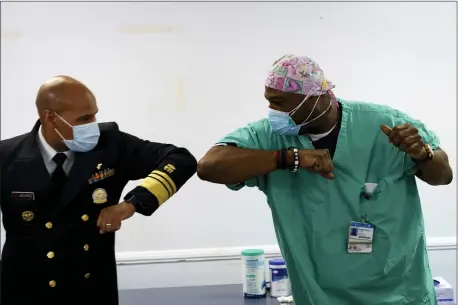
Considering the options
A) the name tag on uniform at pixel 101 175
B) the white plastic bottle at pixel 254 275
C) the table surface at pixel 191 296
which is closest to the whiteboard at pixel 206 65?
the table surface at pixel 191 296

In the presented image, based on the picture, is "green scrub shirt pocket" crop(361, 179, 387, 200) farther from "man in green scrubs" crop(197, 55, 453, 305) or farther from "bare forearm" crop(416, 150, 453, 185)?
"bare forearm" crop(416, 150, 453, 185)

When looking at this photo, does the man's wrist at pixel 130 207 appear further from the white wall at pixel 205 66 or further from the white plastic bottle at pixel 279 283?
the white wall at pixel 205 66

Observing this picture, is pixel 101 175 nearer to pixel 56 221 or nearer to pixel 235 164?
pixel 56 221

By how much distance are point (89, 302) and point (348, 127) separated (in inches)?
36.7

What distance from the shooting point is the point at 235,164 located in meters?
1.54

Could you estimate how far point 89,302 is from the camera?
1.59 m

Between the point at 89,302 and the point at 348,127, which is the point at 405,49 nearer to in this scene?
the point at 348,127

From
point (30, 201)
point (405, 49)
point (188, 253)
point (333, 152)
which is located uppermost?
point (405, 49)

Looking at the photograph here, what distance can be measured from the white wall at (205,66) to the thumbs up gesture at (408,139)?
1288 mm

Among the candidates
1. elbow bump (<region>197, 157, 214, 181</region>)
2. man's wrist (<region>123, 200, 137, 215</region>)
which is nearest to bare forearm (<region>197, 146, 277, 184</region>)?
elbow bump (<region>197, 157, 214, 181</region>)

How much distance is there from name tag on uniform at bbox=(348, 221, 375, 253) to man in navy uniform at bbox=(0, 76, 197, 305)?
0.52 metres

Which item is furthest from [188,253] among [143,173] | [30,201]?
[30,201]

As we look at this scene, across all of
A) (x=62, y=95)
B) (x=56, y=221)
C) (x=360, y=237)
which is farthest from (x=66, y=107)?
(x=360, y=237)

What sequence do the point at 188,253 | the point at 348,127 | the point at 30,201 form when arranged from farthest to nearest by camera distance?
the point at 188,253 → the point at 348,127 → the point at 30,201
